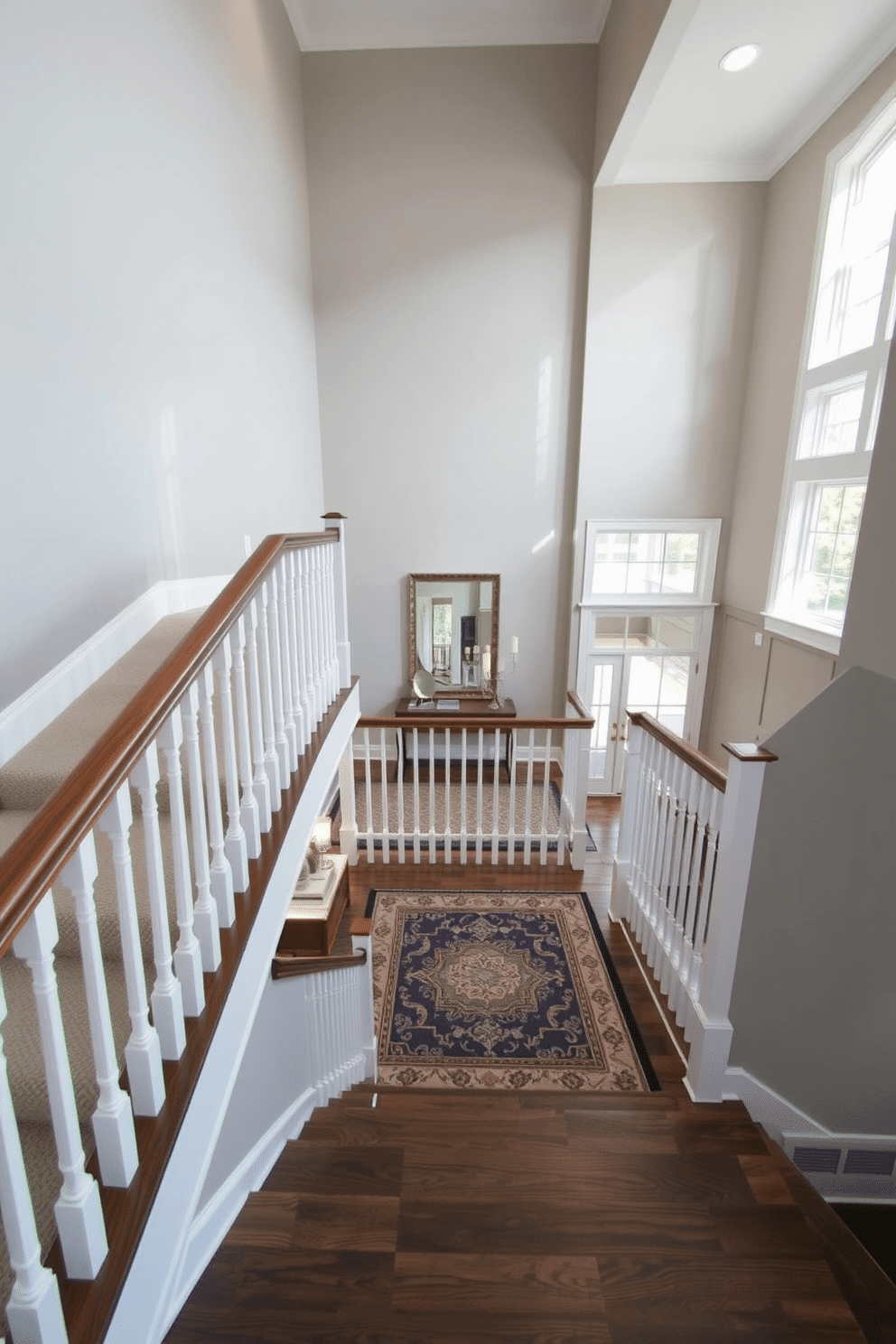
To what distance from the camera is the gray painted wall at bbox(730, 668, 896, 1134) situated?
7.29ft

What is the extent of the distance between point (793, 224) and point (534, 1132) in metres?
6.16

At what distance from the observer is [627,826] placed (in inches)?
141

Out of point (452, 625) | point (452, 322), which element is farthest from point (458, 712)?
point (452, 322)

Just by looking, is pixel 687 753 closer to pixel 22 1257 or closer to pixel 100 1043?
pixel 100 1043

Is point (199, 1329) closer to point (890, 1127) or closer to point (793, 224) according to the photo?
point (890, 1127)

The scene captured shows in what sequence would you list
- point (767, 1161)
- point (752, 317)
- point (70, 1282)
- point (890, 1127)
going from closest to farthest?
point (70, 1282)
point (767, 1161)
point (890, 1127)
point (752, 317)

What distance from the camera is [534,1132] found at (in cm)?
205

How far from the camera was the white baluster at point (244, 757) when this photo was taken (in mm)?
1628

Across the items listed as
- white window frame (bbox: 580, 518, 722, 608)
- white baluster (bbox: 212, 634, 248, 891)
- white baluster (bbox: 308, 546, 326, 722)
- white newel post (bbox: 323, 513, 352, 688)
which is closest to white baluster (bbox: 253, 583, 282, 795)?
white baluster (bbox: 212, 634, 248, 891)

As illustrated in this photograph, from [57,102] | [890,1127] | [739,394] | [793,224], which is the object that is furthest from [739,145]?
[890,1127]

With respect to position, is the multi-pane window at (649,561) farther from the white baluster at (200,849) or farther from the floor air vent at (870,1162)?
the white baluster at (200,849)

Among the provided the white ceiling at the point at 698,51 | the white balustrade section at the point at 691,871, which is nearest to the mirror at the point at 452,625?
the white balustrade section at the point at 691,871

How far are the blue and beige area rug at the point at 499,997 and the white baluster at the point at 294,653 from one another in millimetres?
1794

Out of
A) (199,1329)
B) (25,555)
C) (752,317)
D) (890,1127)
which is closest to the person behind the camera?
(199,1329)
